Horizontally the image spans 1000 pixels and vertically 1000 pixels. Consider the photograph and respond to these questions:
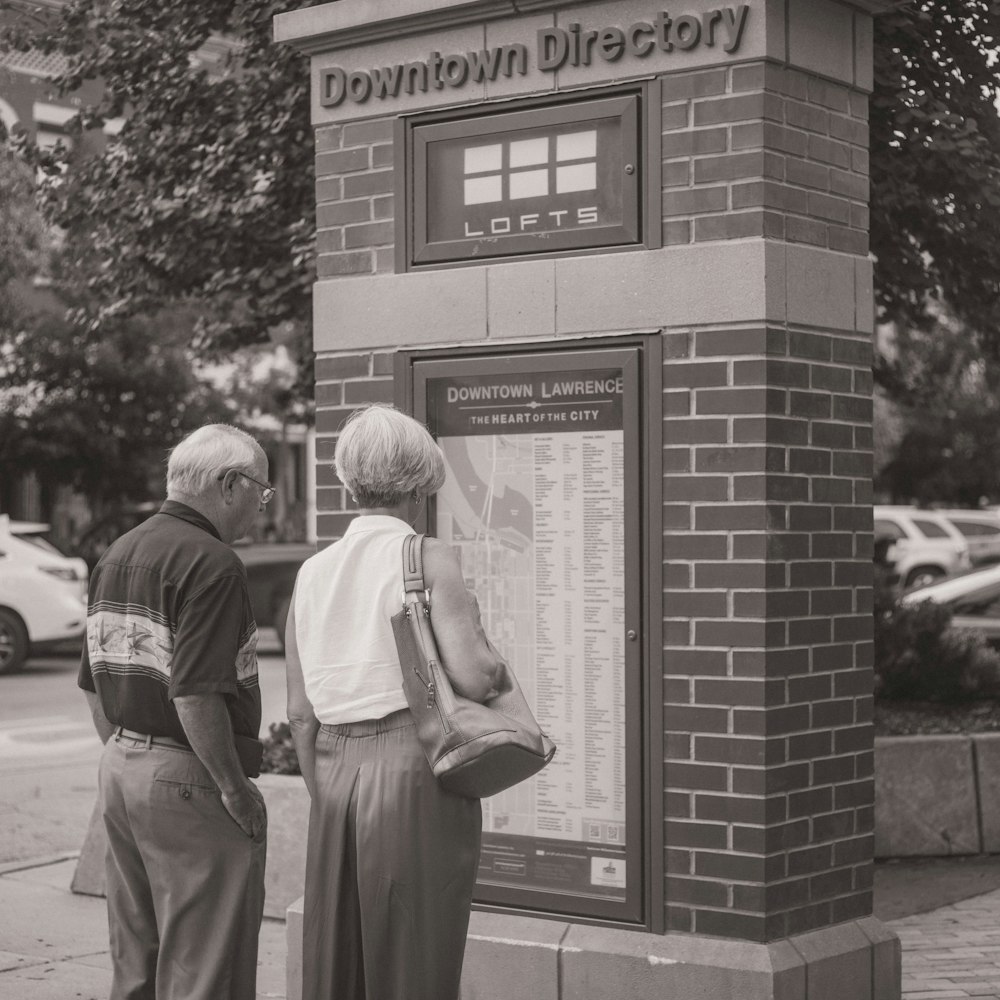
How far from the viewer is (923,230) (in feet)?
27.0

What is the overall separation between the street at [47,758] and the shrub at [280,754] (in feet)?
4.72

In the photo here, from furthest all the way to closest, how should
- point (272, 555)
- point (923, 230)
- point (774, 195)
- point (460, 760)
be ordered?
point (272, 555)
point (923, 230)
point (774, 195)
point (460, 760)

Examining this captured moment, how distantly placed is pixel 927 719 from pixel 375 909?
5.66 m

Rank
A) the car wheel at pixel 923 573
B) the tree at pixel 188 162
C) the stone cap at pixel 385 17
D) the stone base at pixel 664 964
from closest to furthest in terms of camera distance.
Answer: the stone base at pixel 664 964 < the stone cap at pixel 385 17 < the tree at pixel 188 162 < the car wheel at pixel 923 573

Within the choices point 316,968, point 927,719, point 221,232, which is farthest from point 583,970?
point 221,232

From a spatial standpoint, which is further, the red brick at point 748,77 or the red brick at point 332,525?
the red brick at point 332,525

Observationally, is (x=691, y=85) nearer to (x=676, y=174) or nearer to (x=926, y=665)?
(x=676, y=174)

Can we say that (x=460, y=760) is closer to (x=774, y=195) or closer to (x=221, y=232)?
(x=774, y=195)

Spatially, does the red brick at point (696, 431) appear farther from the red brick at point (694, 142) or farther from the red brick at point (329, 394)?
the red brick at point (329, 394)

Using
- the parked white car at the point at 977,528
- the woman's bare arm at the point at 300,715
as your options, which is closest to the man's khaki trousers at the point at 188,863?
the woman's bare arm at the point at 300,715

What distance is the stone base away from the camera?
15.1 ft

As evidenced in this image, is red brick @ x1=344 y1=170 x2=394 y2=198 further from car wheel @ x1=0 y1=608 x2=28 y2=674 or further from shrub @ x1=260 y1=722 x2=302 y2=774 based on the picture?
car wheel @ x1=0 y1=608 x2=28 y2=674

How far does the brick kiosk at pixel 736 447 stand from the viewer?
4664 mm

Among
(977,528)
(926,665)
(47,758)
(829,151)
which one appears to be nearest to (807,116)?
(829,151)
